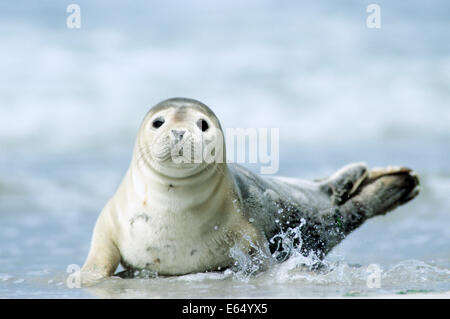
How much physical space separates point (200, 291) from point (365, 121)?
15.4m

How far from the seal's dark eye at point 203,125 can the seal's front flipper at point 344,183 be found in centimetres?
208

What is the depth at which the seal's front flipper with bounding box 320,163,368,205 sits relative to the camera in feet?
21.5

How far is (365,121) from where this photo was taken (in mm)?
19281

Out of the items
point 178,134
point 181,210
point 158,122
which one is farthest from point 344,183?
point 178,134

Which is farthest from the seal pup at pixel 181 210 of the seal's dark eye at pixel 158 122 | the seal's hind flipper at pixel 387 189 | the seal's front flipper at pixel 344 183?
the seal's hind flipper at pixel 387 189

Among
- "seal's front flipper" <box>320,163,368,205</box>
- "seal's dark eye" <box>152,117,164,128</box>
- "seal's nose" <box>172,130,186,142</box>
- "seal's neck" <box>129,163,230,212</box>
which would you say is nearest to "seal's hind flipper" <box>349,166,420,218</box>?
"seal's front flipper" <box>320,163,368,205</box>

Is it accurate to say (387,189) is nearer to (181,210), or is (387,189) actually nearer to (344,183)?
(344,183)

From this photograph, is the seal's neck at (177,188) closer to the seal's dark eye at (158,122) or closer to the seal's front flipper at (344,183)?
the seal's dark eye at (158,122)

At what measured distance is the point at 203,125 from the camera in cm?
467

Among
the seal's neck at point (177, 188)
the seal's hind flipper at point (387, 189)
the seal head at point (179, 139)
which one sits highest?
the seal head at point (179, 139)

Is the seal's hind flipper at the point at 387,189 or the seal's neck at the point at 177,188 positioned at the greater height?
the seal's neck at the point at 177,188

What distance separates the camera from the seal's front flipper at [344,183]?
21.5 ft
